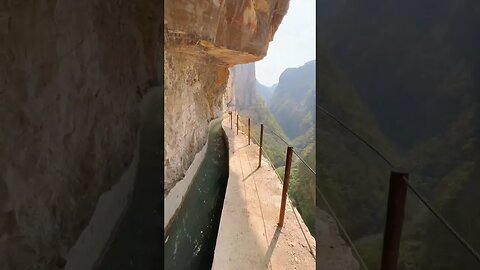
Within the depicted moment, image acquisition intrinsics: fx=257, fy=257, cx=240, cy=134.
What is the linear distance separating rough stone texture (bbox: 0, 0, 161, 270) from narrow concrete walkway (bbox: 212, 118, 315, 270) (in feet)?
7.18

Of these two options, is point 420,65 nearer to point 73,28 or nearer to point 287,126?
point 73,28

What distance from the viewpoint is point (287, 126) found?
6969 centimetres

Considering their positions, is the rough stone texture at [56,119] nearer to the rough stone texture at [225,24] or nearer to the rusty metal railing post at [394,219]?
the rusty metal railing post at [394,219]

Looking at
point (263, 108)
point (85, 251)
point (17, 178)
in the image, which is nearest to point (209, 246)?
point (85, 251)

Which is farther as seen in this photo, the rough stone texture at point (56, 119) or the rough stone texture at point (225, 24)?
the rough stone texture at point (225, 24)

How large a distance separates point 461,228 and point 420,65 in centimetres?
226

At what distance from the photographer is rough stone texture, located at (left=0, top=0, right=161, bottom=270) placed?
2.26ft

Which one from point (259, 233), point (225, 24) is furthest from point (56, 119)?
point (225, 24)

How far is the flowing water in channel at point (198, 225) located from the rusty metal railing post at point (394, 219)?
350cm

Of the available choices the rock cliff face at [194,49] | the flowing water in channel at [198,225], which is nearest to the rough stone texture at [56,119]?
the rock cliff face at [194,49]

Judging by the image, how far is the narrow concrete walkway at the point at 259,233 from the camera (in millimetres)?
2980

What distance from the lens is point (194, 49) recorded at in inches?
195

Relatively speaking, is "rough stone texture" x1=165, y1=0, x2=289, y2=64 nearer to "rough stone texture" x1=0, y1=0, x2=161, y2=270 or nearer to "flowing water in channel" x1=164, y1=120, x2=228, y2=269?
"rough stone texture" x1=0, y1=0, x2=161, y2=270

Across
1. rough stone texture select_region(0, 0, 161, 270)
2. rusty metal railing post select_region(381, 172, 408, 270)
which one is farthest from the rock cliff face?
rusty metal railing post select_region(381, 172, 408, 270)
